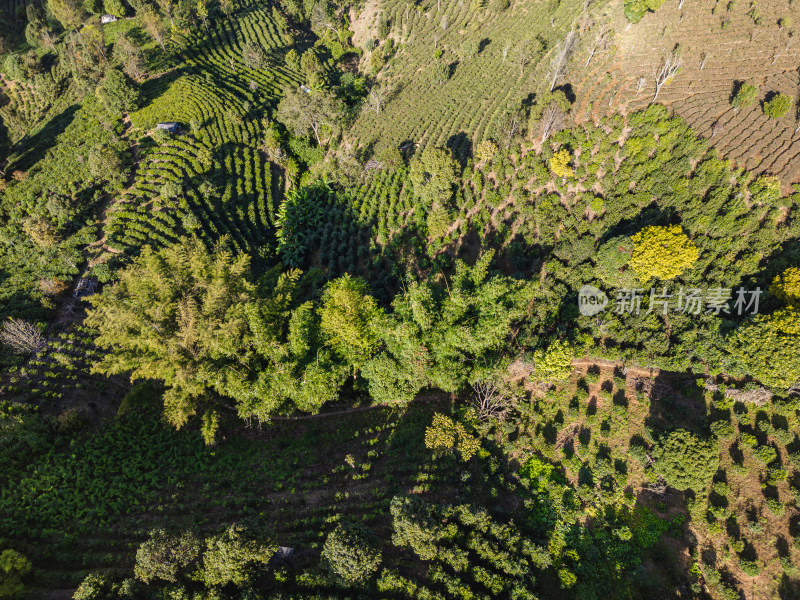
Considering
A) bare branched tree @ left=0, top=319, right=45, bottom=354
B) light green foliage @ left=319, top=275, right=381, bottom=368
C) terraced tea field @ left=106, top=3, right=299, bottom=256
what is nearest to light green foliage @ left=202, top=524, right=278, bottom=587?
light green foliage @ left=319, top=275, right=381, bottom=368

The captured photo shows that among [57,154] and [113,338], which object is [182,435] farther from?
[57,154]

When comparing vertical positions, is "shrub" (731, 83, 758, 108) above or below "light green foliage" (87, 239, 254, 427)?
above

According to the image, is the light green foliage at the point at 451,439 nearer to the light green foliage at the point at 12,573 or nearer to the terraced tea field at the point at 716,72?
the light green foliage at the point at 12,573

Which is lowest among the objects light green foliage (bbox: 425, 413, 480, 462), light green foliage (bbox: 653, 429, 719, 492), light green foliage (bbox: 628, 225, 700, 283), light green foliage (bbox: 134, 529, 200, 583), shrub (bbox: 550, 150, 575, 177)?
light green foliage (bbox: 134, 529, 200, 583)

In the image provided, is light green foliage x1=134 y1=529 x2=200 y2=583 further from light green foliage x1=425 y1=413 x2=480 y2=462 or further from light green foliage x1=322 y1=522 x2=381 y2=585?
light green foliage x1=425 y1=413 x2=480 y2=462

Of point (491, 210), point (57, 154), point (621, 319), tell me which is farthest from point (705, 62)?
point (57, 154)

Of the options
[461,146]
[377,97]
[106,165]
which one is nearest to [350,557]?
[461,146]
